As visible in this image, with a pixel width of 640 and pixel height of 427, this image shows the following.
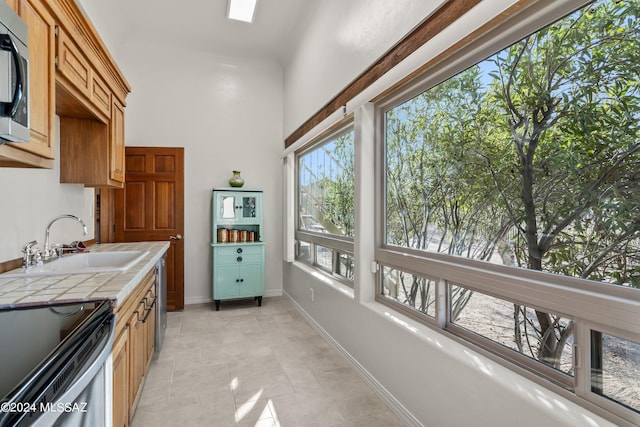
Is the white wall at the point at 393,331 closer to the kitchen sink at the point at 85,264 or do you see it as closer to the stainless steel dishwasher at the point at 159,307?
the stainless steel dishwasher at the point at 159,307

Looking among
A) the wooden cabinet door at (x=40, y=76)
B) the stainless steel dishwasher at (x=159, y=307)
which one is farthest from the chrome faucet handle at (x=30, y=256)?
the stainless steel dishwasher at (x=159, y=307)

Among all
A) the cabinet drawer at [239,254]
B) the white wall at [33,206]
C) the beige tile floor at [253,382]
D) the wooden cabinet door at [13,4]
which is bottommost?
the beige tile floor at [253,382]

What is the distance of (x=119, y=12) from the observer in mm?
3695

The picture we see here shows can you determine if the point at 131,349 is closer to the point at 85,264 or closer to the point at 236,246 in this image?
the point at 85,264

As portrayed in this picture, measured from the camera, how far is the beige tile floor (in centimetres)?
209

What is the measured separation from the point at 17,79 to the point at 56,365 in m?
1.03

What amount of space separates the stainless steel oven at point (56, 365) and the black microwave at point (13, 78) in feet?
2.18

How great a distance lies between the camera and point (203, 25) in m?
4.01

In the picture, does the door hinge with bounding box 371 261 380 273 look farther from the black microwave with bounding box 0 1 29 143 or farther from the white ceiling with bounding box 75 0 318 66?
the white ceiling with bounding box 75 0 318 66

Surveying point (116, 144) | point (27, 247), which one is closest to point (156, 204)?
point (116, 144)

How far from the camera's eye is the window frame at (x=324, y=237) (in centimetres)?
305

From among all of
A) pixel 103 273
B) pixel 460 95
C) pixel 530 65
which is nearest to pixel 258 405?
pixel 103 273

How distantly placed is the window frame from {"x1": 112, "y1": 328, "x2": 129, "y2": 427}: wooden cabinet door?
1.79 m

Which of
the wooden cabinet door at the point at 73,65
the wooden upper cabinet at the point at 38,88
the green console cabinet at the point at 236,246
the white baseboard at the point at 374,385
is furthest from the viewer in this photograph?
the green console cabinet at the point at 236,246
